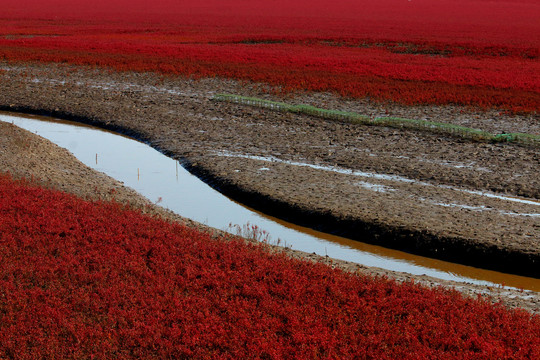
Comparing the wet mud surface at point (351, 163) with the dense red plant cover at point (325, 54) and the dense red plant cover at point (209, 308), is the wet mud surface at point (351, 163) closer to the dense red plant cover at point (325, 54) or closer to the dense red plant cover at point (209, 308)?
the dense red plant cover at point (209, 308)

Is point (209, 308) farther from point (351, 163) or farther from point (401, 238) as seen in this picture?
point (351, 163)

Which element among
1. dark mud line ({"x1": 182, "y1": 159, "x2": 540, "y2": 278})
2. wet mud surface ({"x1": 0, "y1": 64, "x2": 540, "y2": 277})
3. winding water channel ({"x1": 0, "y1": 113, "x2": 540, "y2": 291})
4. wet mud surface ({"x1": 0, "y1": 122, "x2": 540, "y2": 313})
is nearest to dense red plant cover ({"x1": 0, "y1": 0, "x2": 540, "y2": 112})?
wet mud surface ({"x1": 0, "y1": 64, "x2": 540, "y2": 277})

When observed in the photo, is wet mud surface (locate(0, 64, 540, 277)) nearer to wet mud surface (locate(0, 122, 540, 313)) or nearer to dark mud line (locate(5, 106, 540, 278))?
dark mud line (locate(5, 106, 540, 278))

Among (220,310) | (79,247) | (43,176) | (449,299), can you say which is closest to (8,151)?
(43,176)

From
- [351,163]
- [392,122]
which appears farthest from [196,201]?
[392,122]

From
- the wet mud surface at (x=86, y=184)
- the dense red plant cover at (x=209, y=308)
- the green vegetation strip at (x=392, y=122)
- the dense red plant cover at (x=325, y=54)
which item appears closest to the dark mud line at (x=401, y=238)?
the wet mud surface at (x=86, y=184)
